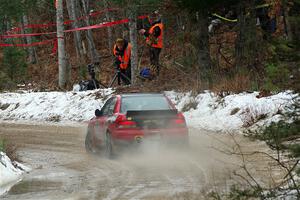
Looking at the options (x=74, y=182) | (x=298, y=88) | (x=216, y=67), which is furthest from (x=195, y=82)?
(x=298, y=88)

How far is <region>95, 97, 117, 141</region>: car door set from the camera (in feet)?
47.5

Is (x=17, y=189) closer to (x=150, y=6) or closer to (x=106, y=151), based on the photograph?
(x=106, y=151)

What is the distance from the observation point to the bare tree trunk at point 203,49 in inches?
868

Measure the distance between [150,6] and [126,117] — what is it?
907 centimetres

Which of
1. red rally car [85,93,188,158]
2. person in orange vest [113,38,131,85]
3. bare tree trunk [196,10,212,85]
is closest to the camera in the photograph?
red rally car [85,93,188,158]

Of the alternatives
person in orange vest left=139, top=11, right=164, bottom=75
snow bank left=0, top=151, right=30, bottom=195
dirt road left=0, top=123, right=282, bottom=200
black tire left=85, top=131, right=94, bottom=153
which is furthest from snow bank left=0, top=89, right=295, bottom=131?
snow bank left=0, top=151, right=30, bottom=195

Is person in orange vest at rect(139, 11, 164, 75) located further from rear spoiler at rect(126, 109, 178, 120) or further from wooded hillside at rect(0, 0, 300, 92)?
rear spoiler at rect(126, 109, 178, 120)

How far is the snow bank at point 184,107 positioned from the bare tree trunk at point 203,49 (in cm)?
99

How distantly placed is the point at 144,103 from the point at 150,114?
794 millimetres

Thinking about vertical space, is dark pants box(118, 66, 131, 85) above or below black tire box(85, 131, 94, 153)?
below

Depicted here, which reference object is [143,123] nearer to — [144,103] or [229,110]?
[144,103]

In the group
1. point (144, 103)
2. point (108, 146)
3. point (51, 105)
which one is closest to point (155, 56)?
point (51, 105)

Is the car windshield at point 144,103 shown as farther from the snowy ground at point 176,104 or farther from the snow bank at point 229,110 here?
the snow bank at point 229,110

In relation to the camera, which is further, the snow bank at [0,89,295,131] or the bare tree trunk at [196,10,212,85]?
the bare tree trunk at [196,10,212,85]
